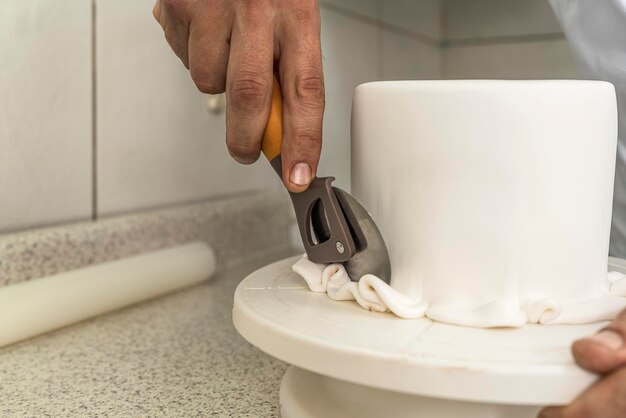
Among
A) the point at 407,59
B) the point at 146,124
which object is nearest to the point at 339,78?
the point at 407,59

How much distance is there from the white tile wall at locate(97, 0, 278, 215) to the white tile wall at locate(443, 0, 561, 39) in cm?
79

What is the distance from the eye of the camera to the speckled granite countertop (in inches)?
20.4

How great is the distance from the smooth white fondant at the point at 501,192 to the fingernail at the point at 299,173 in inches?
2.3

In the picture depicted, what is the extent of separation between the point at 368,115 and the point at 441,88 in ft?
0.21

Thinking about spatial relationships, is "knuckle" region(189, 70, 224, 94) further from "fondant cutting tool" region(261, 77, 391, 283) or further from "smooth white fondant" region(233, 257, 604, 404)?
"smooth white fondant" region(233, 257, 604, 404)

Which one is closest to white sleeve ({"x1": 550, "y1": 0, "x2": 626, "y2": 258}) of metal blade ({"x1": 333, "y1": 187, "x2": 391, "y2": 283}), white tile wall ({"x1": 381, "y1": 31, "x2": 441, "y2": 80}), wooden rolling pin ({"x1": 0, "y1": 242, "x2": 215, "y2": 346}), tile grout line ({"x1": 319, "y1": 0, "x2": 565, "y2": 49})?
metal blade ({"x1": 333, "y1": 187, "x2": 391, "y2": 283})

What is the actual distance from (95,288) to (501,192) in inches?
18.1

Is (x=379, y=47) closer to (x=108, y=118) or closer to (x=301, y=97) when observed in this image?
(x=108, y=118)

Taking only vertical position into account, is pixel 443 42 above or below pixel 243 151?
above

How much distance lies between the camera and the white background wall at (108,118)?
73cm

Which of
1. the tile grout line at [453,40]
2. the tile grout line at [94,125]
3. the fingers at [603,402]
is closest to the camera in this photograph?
the fingers at [603,402]

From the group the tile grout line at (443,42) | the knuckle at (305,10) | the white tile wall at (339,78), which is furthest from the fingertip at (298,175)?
the tile grout line at (443,42)

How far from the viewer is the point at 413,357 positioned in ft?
1.21

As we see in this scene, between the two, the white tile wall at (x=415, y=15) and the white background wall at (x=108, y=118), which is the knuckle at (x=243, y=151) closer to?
the white background wall at (x=108, y=118)
